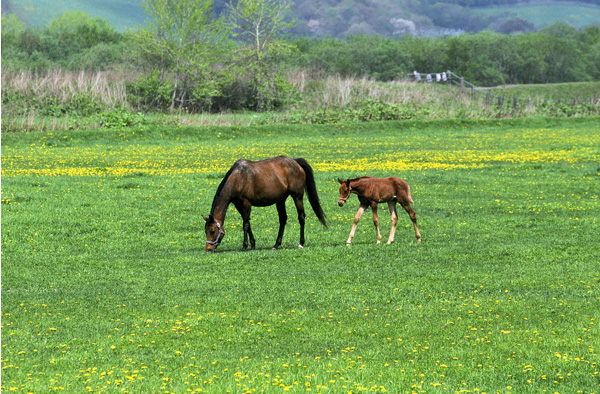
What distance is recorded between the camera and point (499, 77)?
5207 inches

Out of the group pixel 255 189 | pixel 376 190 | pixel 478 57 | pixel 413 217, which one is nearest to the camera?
pixel 376 190

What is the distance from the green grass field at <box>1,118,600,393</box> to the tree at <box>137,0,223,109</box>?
1554 inches

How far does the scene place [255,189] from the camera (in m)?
18.0

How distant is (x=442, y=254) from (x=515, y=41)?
144 metres

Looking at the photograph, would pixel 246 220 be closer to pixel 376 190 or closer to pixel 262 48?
pixel 376 190

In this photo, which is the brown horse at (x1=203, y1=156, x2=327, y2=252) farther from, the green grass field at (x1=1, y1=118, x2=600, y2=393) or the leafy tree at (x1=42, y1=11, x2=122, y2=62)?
the leafy tree at (x1=42, y1=11, x2=122, y2=62)

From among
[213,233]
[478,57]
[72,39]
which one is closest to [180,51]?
[213,233]

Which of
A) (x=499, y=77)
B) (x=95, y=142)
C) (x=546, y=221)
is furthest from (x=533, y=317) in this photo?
(x=499, y=77)

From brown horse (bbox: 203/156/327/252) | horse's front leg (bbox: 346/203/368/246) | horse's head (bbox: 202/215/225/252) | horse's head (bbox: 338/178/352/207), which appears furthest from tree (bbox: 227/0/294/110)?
horse's head (bbox: 338/178/352/207)

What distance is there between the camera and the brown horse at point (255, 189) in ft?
58.1

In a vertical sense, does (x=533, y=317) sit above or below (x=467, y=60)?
below

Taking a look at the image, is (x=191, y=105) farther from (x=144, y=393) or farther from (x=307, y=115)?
(x=144, y=393)

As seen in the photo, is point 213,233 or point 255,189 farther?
point 255,189

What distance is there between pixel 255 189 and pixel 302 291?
4.60 metres
